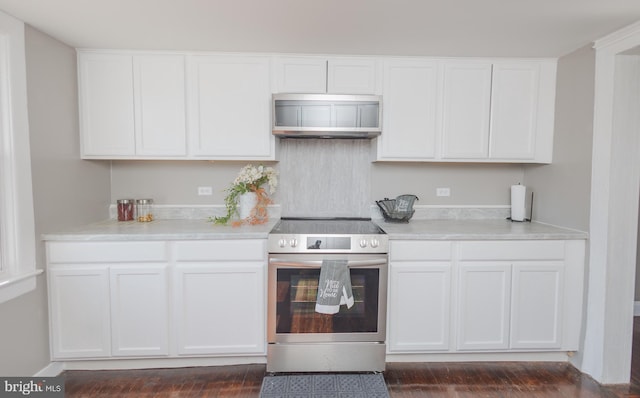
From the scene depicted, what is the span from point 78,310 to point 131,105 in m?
1.47

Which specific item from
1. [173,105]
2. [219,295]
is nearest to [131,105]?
[173,105]

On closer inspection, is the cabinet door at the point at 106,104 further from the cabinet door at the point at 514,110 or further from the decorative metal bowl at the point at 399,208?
the cabinet door at the point at 514,110

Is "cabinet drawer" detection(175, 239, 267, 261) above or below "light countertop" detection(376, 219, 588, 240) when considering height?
below

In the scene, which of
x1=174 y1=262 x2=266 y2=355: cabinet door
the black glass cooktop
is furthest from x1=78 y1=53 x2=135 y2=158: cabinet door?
the black glass cooktop

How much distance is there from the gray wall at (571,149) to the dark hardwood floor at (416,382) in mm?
1034

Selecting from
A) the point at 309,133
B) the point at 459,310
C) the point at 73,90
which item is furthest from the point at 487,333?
the point at 73,90

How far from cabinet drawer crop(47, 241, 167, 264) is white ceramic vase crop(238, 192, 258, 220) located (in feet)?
2.12

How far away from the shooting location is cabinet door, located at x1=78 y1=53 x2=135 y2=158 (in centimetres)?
258

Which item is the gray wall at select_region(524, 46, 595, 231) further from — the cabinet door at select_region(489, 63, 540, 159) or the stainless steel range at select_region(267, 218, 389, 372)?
the stainless steel range at select_region(267, 218, 389, 372)

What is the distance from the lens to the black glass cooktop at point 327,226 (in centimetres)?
239

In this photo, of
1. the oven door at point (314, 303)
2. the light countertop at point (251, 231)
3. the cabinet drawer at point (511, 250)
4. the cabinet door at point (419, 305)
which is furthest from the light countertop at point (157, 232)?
the cabinet drawer at point (511, 250)

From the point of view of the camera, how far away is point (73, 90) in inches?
99.8

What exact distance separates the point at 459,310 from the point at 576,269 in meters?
0.86

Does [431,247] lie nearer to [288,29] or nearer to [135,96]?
[288,29]
